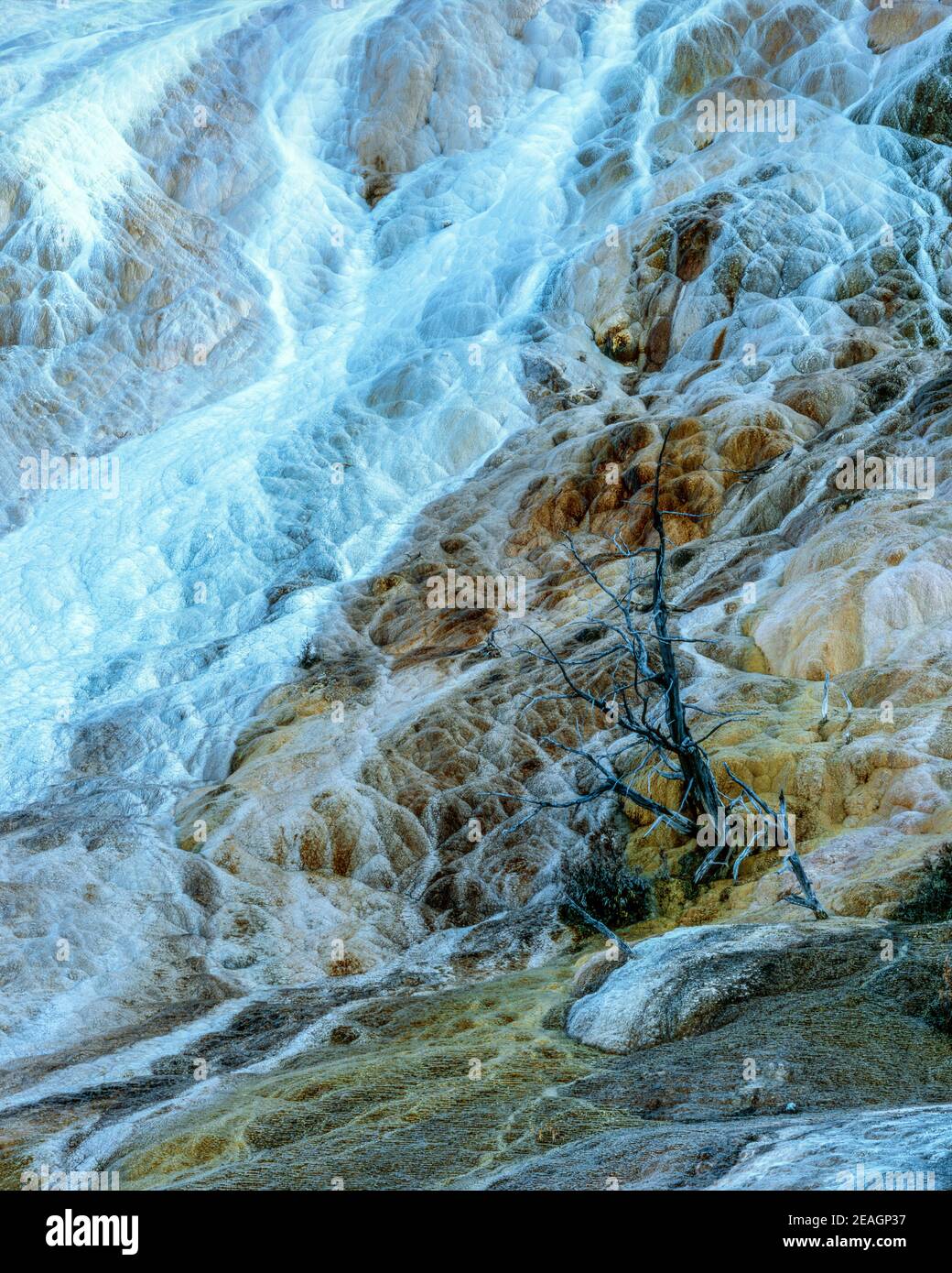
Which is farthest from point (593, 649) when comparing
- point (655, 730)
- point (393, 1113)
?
point (393, 1113)

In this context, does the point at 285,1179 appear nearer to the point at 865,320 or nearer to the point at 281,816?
the point at 281,816

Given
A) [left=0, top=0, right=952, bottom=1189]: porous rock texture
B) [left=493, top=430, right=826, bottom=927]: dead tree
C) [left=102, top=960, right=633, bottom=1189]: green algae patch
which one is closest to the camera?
[left=102, top=960, right=633, bottom=1189]: green algae patch

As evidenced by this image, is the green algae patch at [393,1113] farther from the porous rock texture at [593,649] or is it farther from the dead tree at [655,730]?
the dead tree at [655,730]

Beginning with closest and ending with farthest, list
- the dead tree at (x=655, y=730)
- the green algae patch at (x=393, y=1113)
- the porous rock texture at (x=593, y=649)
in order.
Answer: the green algae patch at (x=393, y=1113)
the porous rock texture at (x=593, y=649)
the dead tree at (x=655, y=730)

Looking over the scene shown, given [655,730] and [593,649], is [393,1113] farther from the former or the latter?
[593,649]

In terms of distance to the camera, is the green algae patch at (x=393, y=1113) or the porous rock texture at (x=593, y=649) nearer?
the green algae patch at (x=393, y=1113)

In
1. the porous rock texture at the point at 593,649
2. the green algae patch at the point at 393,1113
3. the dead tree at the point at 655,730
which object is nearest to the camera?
the green algae patch at the point at 393,1113

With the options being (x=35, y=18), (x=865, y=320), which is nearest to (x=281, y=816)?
(x=865, y=320)

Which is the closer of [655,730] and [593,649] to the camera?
[655,730]

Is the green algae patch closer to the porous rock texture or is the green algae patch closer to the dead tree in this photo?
the porous rock texture

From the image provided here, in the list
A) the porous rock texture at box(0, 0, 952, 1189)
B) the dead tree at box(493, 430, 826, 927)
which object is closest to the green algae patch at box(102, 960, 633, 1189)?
the porous rock texture at box(0, 0, 952, 1189)

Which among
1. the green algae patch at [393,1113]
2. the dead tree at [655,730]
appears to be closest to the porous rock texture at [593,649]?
the green algae patch at [393,1113]
